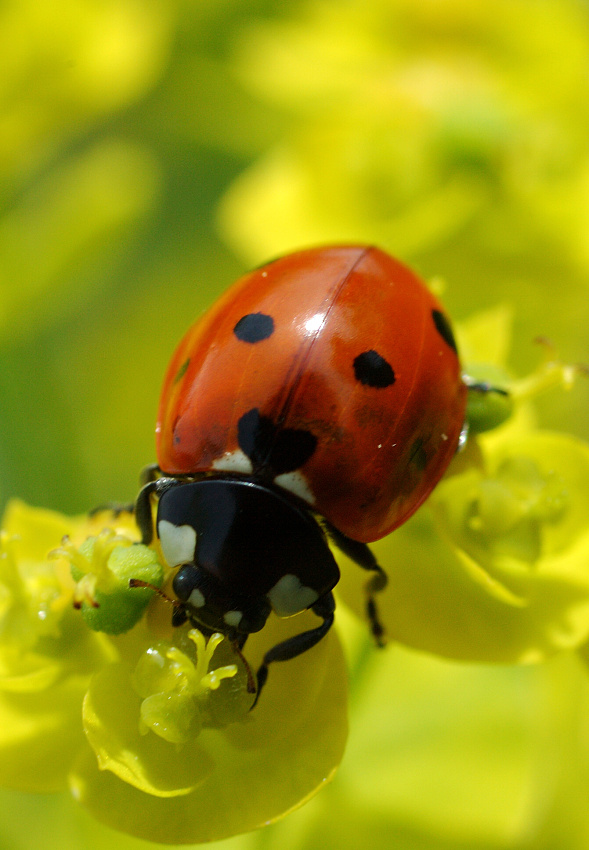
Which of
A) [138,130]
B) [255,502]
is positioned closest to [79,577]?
[255,502]

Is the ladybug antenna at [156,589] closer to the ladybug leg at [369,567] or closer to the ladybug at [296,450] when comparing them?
the ladybug at [296,450]

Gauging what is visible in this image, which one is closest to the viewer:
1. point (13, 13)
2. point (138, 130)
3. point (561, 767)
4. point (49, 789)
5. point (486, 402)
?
point (49, 789)

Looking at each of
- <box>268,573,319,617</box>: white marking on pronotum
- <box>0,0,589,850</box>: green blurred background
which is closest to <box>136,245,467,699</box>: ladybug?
<box>268,573,319,617</box>: white marking on pronotum

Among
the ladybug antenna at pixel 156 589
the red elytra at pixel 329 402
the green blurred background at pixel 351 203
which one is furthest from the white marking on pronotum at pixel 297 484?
the green blurred background at pixel 351 203

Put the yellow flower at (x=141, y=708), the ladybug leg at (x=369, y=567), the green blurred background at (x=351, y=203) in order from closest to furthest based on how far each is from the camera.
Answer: the yellow flower at (x=141, y=708), the ladybug leg at (x=369, y=567), the green blurred background at (x=351, y=203)

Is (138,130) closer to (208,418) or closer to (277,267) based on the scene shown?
(277,267)

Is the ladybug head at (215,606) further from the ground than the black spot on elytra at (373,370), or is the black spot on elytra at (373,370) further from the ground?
the black spot on elytra at (373,370)
